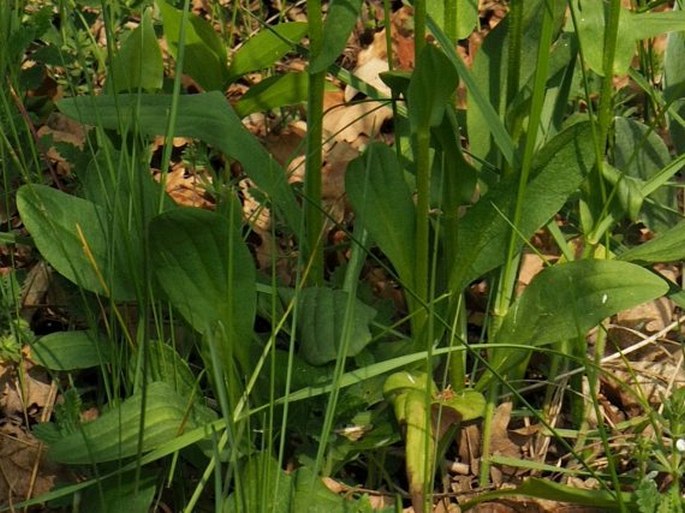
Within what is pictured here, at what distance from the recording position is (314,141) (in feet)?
5.09

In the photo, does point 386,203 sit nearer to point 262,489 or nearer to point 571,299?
point 571,299

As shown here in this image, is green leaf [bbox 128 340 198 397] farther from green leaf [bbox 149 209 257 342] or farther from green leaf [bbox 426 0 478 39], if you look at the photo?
green leaf [bbox 426 0 478 39]

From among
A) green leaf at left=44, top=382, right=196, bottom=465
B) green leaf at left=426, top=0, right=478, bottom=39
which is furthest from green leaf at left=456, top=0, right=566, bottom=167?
green leaf at left=44, top=382, right=196, bottom=465

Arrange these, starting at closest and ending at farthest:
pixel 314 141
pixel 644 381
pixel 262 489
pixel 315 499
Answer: pixel 262 489, pixel 315 499, pixel 314 141, pixel 644 381

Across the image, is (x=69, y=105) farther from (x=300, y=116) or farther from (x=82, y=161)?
(x=300, y=116)

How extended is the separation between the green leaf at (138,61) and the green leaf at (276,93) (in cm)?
15

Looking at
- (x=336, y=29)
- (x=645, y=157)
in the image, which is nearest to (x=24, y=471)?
(x=336, y=29)

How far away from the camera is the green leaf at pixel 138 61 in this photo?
5.95ft

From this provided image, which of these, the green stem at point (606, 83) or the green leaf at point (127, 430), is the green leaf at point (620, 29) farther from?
the green leaf at point (127, 430)

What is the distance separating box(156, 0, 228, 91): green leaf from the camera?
73.3 inches

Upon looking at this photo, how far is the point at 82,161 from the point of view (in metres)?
1.83

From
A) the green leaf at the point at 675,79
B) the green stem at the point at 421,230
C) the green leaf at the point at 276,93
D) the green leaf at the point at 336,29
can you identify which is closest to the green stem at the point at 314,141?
the green leaf at the point at 336,29

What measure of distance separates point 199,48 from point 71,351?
0.60m

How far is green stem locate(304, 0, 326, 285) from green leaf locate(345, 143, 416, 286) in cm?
5
